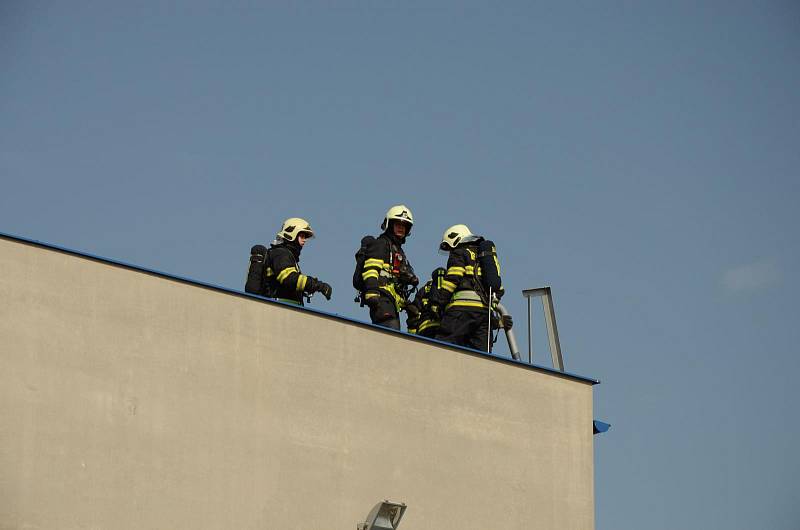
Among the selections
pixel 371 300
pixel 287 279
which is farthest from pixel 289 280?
pixel 371 300

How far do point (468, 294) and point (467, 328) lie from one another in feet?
1.34

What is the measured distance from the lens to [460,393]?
52.6 feet

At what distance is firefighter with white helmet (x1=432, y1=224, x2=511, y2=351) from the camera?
17297 millimetres

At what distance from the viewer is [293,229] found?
17.7 metres

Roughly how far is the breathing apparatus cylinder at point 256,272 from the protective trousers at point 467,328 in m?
2.12

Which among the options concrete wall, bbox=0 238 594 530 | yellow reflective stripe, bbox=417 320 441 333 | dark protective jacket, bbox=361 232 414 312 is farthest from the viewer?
yellow reflective stripe, bbox=417 320 441 333

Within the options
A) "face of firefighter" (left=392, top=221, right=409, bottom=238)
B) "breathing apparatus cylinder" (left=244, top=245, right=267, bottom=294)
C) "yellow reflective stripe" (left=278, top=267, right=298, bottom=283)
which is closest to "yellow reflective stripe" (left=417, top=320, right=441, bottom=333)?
"face of firefighter" (left=392, top=221, right=409, bottom=238)

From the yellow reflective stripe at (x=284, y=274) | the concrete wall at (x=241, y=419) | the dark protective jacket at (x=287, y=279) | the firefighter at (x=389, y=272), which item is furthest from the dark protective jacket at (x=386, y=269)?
the concrete wall at (x=241, y=419)

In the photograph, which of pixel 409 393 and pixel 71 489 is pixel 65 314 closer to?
pixel 71 489

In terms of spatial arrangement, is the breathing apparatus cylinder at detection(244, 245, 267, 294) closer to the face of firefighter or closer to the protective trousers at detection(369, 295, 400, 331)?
the protective trousers at detection(369, 295, 400, 331)

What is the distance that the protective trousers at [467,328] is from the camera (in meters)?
17.2

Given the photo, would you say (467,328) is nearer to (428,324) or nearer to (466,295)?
(466,295)

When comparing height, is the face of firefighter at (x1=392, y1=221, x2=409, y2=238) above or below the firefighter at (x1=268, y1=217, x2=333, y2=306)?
above

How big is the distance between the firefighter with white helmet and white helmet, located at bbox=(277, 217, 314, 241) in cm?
169
